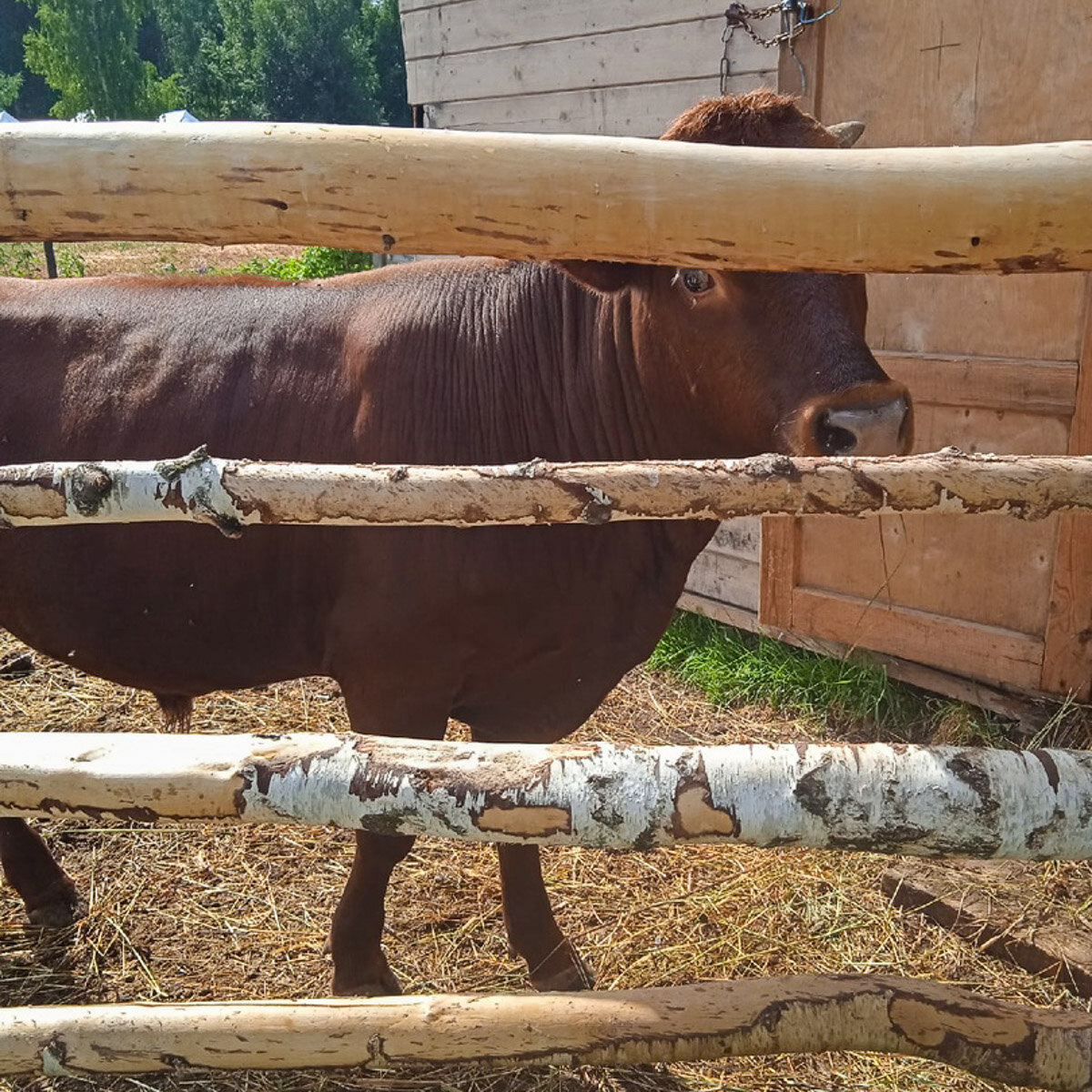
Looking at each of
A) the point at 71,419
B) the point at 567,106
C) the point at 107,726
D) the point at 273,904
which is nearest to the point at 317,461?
the point at 71,419

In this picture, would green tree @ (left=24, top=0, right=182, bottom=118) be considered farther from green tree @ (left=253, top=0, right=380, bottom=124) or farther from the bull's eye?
the bull's eye

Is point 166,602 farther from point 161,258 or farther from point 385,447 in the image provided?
point 161,258

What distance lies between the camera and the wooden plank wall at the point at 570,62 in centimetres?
464

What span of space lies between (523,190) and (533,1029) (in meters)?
1.18

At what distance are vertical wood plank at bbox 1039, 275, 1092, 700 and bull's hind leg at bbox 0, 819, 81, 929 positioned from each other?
3.42 metres

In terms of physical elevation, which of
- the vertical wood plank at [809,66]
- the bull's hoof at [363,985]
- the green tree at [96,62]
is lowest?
the bull's hoof at [363,985]

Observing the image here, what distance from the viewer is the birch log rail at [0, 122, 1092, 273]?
131 centimetres

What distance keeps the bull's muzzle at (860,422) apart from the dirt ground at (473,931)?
1582mm

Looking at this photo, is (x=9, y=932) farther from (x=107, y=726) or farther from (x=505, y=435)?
(x=505, y=435)

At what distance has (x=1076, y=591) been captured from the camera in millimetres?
3646

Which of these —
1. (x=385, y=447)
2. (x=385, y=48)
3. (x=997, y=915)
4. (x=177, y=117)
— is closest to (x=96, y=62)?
(x=385, y=48)

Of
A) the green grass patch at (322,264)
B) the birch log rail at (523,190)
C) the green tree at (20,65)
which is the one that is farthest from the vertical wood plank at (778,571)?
the green tree at (20,65)

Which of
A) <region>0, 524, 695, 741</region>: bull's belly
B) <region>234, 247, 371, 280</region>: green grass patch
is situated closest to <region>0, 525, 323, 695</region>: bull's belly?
<region>0, 524, 695, 741</region>: bull's belly

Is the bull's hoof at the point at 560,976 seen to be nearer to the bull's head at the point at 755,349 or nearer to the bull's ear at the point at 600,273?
the bull's head at the point at 755,349
